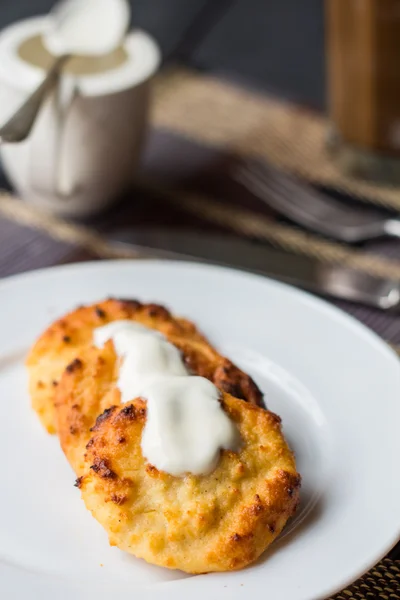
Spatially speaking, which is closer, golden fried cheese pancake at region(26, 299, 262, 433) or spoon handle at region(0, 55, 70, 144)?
golden fried cheese pancake at region(26, 299, 262, 433)

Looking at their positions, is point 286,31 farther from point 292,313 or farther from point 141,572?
point 141,572

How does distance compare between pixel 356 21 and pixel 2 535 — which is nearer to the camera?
pixel 2 535

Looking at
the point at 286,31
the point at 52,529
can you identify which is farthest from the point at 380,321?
the point at 286,31

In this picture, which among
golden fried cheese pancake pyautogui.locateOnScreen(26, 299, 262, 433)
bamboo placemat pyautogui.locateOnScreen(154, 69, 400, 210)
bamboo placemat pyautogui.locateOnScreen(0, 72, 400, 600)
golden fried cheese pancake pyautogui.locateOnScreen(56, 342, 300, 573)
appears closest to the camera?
golden fried cheese pancake pyautogui.locateOnScreen(56, 342, 300, 573)

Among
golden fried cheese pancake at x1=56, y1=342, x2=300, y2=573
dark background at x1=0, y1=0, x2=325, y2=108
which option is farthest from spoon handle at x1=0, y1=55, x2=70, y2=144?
dark background at x1=0, y1=0, x2=325, y2=108

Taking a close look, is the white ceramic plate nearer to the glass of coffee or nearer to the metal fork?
the metal fork

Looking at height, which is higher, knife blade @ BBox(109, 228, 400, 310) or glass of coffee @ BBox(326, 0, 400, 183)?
glass of coffee @ BBox(326, 0, 400, 183)

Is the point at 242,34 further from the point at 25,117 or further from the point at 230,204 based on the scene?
the point at 25,117

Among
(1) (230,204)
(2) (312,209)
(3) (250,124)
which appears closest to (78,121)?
(1) (230,204)
